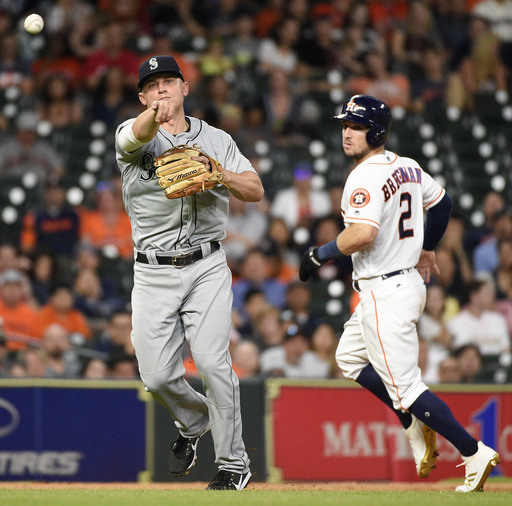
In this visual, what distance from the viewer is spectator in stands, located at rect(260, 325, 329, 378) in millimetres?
7676

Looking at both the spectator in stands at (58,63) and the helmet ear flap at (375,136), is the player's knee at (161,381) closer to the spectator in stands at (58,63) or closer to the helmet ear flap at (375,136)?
the helmet ear flap at (375,136)

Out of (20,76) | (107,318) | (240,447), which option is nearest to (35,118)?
(20,76)

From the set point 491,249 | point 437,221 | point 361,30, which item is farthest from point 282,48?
point 437,221

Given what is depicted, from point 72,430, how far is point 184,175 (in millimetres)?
2812

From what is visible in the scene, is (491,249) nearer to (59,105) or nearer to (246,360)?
(246,360)

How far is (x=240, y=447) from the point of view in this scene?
4906 mm

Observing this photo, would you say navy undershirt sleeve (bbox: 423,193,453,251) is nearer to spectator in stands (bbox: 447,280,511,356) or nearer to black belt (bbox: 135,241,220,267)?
black belt (bbox: 135,241,220,267)

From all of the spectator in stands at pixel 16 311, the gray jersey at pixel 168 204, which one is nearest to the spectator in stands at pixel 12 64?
the spectator in stands at pixel 16 311

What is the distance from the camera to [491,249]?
9.66 metres

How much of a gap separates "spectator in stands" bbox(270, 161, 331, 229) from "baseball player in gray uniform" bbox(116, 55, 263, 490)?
4.79 meters

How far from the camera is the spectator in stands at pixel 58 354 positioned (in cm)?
739

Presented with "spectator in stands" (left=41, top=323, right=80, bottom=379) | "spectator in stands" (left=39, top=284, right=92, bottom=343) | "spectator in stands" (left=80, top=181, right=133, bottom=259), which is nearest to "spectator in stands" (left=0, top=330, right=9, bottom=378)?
"spectator in stands" (left=41, top=323, right=80, bottom=379)

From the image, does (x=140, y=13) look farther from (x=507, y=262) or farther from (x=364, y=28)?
(x=507, y=262)

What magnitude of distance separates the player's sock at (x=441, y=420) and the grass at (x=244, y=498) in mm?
255
